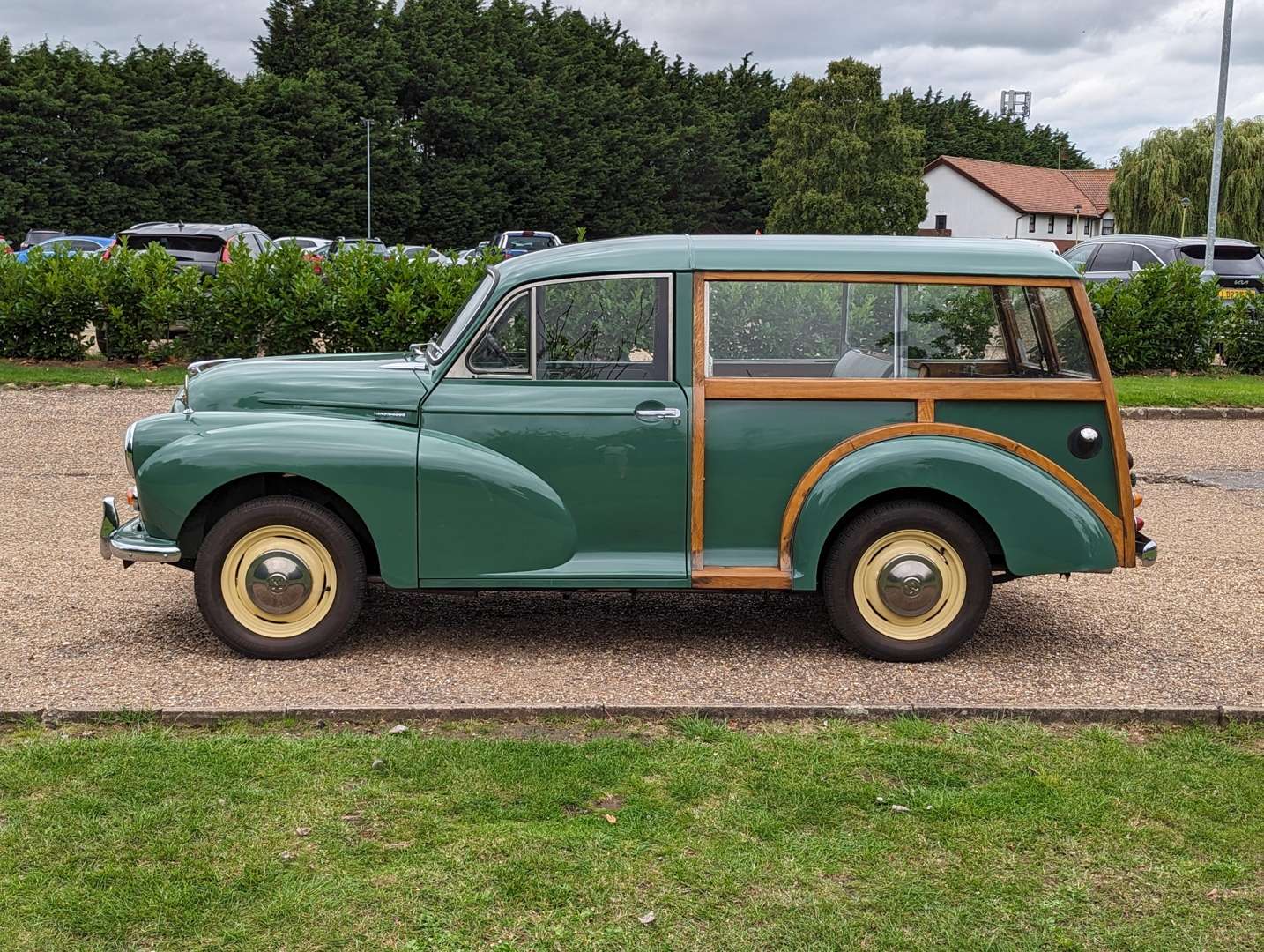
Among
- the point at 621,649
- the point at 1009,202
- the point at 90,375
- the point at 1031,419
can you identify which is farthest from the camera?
the point at 1009,202

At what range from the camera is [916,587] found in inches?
222

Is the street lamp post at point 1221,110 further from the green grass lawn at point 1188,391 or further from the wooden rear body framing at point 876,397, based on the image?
the wooden rear body framing at point 876,397

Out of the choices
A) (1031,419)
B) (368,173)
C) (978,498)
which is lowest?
(978,498)

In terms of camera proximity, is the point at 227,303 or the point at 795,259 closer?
the point at 795,259

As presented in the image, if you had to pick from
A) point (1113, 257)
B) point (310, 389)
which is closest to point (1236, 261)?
point (1113, 257)

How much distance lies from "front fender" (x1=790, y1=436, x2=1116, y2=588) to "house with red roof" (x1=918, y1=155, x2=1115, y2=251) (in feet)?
243

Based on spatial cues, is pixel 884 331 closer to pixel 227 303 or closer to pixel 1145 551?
pixel 1145 551

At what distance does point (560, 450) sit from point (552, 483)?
15 centimetres

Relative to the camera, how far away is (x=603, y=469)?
5562 millimetres

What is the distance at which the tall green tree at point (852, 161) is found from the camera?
5881 cm

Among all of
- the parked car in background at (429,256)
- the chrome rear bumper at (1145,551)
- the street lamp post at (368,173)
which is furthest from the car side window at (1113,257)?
the street lamp post at (368,173)

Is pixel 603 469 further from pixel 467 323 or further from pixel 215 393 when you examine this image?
pixel 215 393

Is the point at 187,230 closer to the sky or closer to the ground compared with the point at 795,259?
closer to the sky

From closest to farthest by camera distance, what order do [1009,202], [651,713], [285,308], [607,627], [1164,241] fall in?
[651,713]
[607,627]
[285,308]
[1164,241]
[1009,202]
